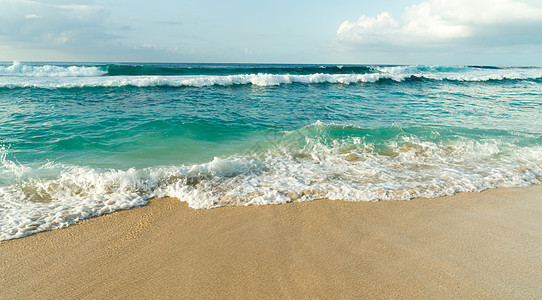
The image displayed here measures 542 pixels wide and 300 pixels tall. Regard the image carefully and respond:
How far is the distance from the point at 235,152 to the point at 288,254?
3.36 meters

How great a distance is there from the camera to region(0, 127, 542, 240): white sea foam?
11.7ft

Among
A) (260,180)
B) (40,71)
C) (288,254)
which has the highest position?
(40,71)

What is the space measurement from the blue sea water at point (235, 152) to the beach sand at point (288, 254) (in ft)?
1.23

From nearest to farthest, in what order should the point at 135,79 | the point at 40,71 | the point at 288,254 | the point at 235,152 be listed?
the point at 288,254, the point at 235,152, the point at 135,79, the point at 40,71

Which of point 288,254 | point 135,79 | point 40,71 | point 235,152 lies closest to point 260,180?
point 235,152

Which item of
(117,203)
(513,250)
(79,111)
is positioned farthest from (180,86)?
(513,250)

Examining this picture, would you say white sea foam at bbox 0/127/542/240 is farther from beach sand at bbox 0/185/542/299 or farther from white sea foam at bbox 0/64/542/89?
white sea foam at bbox 0/64/542/89

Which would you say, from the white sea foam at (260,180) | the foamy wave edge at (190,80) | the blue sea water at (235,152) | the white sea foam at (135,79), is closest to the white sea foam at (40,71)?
the white sea foam at (135,79)

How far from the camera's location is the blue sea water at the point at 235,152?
3.90m

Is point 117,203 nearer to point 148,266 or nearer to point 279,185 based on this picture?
point 148,266

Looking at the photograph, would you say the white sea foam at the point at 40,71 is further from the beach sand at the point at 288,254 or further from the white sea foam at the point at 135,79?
the beach sand at the point at 288,254

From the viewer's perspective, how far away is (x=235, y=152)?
18.8 feet

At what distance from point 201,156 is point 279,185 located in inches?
79.8

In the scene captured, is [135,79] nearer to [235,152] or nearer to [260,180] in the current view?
[235,152]
